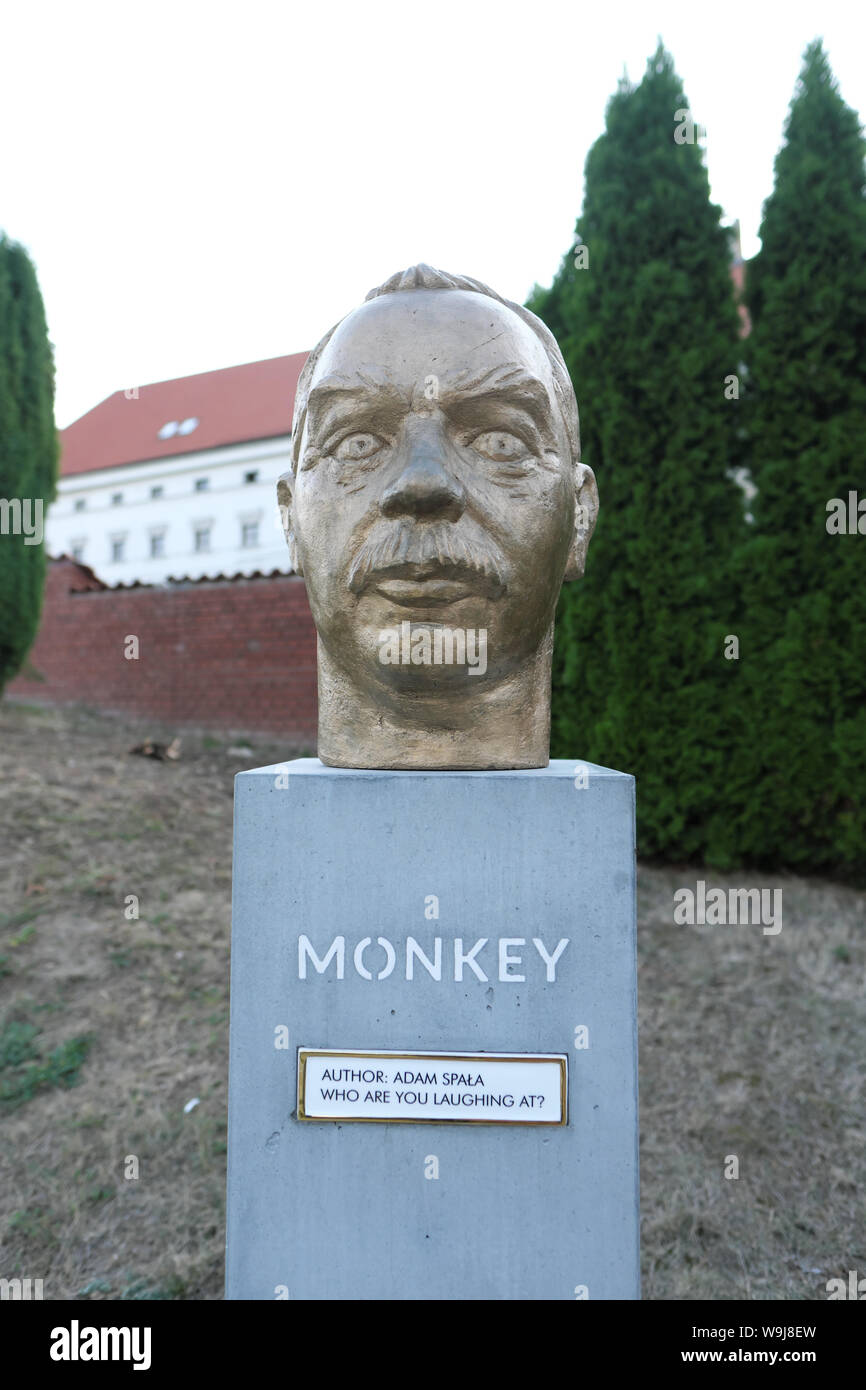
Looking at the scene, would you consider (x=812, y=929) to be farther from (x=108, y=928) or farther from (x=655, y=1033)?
(x=108, y=928)

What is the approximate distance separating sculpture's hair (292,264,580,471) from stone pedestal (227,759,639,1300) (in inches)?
35.2

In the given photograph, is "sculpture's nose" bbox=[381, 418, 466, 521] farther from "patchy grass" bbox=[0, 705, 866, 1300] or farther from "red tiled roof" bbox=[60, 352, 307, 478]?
"red tiled roof" bbox=[60, 352, 307, 478]

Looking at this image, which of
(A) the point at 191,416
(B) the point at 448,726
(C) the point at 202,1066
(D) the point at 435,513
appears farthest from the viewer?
(A) the point at 191,416

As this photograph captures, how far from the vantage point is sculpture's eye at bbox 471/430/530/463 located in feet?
6.49

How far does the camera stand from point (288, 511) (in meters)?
2.35

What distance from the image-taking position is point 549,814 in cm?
183

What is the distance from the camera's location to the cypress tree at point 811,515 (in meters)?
4.86

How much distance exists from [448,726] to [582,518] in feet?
2.27

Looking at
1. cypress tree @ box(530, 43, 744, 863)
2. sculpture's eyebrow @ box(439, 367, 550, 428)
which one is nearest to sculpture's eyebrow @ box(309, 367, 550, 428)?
sculpture's eyebrow @ box(439, 367, 550, 428)

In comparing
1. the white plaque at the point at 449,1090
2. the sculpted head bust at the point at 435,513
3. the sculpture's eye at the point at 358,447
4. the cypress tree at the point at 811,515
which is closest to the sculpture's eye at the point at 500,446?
the sculpted head bust at the point at 435,513

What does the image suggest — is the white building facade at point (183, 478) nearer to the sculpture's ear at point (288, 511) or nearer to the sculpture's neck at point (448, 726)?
the sculpture's ear at point (288, 511)

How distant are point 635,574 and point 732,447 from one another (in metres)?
0.96

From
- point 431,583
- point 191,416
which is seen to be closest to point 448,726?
point 431,583

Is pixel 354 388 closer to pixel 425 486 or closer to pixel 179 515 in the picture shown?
pixel 425 486
